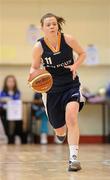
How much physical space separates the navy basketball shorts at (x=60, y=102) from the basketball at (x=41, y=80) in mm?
147

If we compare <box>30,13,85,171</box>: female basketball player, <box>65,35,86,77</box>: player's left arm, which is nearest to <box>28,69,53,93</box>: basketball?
<box>30,13,85,171</box>: female basketball player

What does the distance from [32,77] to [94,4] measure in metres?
6.37

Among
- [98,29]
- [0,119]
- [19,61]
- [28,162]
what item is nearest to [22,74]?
[19,61]

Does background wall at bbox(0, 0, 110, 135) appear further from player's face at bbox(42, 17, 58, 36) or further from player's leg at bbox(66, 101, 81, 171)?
player's leg at bbox(66, 101, 81, 171)

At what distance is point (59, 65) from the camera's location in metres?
4.89

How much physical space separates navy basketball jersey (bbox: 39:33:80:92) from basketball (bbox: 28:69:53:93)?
3.9 inches

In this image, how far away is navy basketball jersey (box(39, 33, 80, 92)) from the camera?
4906 mm

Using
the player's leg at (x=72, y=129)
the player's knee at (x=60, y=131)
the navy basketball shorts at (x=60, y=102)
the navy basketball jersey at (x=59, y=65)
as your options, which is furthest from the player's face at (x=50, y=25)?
the player's knee at (x=60, y=131)

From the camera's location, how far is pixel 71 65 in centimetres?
495

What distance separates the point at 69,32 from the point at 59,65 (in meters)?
6.06

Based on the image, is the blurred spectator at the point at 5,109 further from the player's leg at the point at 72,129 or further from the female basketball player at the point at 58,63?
the player's leg at the point at 72,129

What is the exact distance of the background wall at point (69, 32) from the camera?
424 inches

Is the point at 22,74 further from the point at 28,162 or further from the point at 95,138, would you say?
the point at 28,162

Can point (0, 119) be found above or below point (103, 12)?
below
